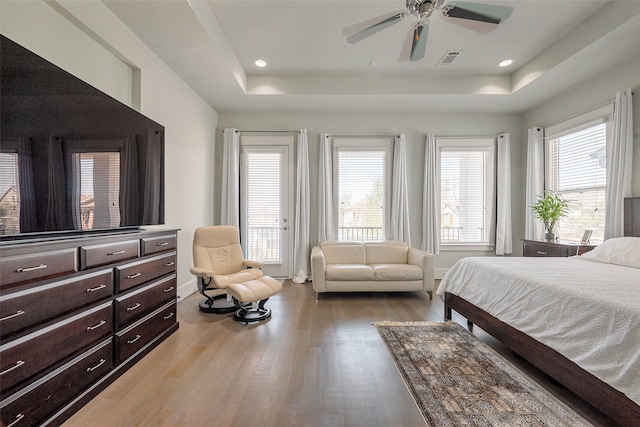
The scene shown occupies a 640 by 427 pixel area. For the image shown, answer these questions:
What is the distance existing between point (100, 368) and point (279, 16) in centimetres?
327

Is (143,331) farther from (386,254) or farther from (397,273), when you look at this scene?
(386,254)

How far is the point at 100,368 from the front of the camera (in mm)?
1758

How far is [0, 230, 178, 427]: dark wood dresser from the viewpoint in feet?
4.16

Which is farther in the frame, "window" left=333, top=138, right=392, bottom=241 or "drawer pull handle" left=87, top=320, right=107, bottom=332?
"window" left=333, top=138, right=392, bottom=241

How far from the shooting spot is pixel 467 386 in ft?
5.90

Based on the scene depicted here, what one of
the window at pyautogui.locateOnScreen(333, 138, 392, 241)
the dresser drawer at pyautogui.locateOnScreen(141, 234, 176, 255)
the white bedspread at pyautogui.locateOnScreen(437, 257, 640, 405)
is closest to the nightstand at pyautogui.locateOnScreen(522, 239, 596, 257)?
the white bedspread at pyautogui.locateOnScreen(437, 257, 640, 405)

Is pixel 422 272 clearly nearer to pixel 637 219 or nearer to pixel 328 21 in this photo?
pixel 637 219

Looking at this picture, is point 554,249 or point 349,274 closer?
point 554,249

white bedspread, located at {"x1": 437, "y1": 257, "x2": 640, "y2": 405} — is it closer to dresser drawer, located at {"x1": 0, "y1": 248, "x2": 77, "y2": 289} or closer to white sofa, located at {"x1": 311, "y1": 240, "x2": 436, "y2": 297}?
white sofa, located at {"x1": 311, "y1": 240, "x2": 436, "y2": 297}

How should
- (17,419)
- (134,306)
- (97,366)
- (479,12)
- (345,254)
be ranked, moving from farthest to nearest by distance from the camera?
(345,254) < (134,306) < (479,12) < (97,366) < (17,419)

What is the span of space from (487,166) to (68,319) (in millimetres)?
5500

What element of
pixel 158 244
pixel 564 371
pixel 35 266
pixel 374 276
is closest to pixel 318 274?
pixel 374 276

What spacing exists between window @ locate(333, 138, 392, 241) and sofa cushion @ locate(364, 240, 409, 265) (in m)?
0.45

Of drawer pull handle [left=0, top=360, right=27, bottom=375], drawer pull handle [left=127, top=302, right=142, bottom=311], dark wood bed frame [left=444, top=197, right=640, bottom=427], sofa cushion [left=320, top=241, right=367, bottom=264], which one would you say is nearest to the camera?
drawer pull handle [left=0, top=360, right=27, bottom=375]
